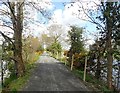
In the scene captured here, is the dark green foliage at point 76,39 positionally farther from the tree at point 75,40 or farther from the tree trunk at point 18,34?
the tree trunk at point 18,34

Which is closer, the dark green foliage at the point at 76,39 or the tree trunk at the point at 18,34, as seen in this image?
the tree trunk at the point at 18,34

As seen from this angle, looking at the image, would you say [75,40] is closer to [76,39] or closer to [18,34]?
[76,39]

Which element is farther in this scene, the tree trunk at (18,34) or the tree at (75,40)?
the tree at (75,40)

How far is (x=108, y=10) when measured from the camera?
597 inches

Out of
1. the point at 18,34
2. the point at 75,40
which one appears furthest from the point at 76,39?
the point at 18,34

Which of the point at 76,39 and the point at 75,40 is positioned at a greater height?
the point at 76,39

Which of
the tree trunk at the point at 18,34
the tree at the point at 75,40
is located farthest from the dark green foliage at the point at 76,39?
the tree trunk at the point at 18,34

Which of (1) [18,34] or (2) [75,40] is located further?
(2) [75,40]

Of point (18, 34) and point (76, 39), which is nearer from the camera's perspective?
point (18, 34)

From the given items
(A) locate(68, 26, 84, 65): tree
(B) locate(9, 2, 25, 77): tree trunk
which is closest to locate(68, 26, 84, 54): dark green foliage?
(A) locate(68, 26, 84, 65): tree

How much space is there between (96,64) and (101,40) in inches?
153

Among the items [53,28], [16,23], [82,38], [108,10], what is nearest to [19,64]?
[16,23]

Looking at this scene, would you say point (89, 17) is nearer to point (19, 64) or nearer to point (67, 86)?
point (67, 86)

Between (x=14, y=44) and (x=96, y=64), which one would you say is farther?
(x=96, y=64)
